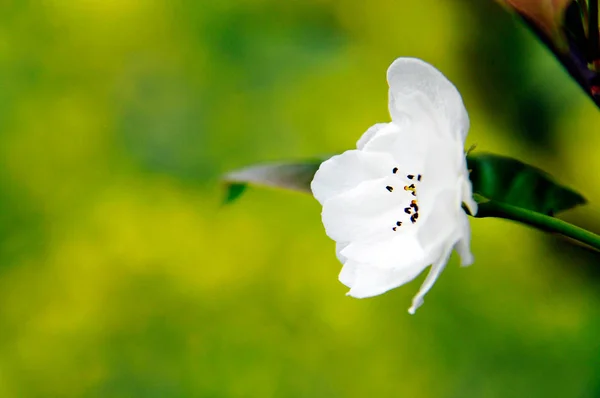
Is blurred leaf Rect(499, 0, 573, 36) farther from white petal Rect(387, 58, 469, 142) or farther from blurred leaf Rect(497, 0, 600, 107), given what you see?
white petal Rect(387, 58, 469, 142)

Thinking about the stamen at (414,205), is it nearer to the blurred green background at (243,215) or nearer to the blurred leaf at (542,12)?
the blurred leaf at (542,12)

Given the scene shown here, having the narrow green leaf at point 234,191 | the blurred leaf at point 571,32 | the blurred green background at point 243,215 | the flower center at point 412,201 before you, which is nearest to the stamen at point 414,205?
the flower center at point 412,201

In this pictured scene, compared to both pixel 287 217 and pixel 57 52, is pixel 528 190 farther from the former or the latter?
pixel 57 52

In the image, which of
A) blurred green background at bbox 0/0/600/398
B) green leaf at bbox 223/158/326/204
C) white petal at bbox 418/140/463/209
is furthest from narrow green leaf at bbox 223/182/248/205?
blurred green background at bbox 0/0/600/398

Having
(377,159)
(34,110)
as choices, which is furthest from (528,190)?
(34,110)

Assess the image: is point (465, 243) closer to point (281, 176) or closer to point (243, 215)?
point (281, 176)

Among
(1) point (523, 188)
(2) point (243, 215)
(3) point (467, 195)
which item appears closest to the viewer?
(3) point (467, 195)

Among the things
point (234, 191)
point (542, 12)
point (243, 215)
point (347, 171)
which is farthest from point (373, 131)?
point (243, 215)
